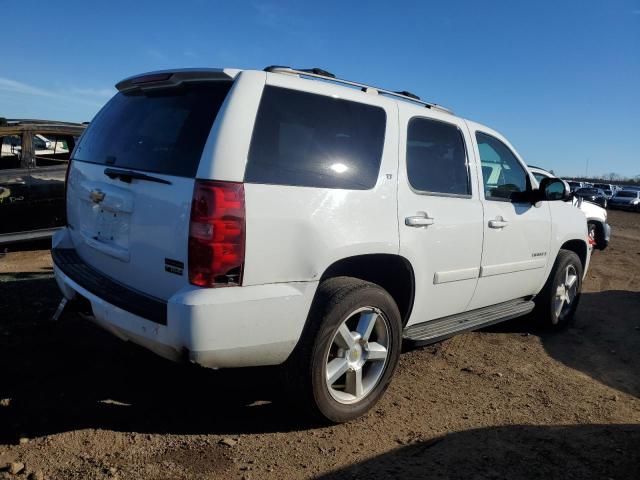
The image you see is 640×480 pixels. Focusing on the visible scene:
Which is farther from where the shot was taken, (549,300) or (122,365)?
(549,300)

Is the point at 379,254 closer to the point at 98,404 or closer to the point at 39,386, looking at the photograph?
the point at 98,404

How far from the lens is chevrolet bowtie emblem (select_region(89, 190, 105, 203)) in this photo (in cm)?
298

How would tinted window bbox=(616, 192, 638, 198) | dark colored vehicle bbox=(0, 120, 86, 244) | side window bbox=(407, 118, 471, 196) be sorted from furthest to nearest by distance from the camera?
tinted window bbox=(616, 192, 638, 198)
dark colored vehicle bbox=(0, 120, 86, 244)
side window bbox=(407, 118, 471, 196)

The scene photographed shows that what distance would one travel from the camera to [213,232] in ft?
8.09

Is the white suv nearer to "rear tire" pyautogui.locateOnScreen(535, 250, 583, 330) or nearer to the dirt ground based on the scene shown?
the dirt ground

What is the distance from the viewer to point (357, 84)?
339cm

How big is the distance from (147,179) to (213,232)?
52 cm

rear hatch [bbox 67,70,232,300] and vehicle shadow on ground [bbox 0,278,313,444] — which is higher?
rear hatch [bbox 67,70,232,300]

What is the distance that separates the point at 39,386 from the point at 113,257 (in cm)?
110

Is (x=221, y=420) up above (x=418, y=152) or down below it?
below

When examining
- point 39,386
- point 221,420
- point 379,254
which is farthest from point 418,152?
point 39,386

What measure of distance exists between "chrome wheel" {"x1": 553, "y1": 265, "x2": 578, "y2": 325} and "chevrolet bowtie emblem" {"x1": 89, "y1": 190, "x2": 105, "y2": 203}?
4.29 metres

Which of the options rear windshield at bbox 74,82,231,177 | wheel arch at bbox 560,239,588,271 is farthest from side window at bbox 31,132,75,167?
wheel arch at bbox 560,239,588,271

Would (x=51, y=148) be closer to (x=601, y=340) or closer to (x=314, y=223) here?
(x=314, y=223)
